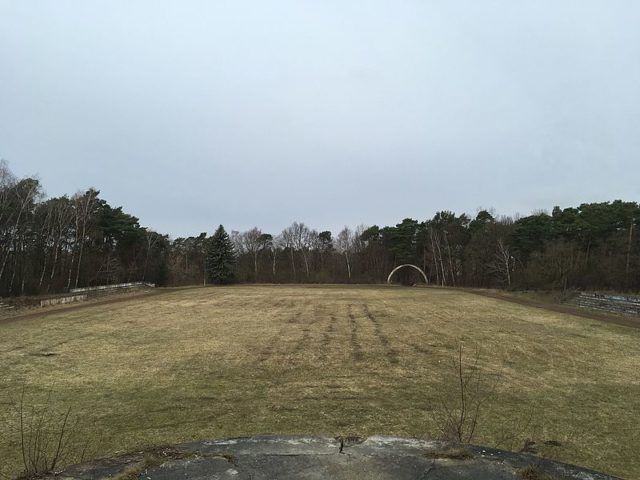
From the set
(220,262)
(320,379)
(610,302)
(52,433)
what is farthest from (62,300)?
(610,302)

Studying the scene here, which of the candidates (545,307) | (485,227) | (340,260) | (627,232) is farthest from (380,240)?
(545,307)

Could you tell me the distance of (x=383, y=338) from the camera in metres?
16.4

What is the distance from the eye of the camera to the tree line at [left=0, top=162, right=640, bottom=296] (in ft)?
124

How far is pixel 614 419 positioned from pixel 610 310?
2147 cm

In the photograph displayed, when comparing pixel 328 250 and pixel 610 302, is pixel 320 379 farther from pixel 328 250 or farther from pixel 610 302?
pixel 328 250

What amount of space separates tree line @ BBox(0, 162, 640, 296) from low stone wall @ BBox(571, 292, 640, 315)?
7300 mm

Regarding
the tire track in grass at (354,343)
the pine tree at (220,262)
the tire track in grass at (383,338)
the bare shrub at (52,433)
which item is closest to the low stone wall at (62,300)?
the tire track in grass at (354,343)

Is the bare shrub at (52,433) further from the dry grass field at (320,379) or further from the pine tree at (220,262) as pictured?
the pine tree at (220,262)

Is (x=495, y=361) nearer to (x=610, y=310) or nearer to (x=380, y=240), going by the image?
(x=610, y=310)

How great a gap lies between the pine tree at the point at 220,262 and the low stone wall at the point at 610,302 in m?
41.2

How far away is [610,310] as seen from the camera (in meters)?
26.4

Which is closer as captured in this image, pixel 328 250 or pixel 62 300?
pixel 62 300

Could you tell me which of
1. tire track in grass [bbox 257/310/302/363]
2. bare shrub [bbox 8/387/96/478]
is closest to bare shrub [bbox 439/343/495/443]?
bare shrub [bbox 8/387/96/478]

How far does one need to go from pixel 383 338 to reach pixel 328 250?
7441 cm
